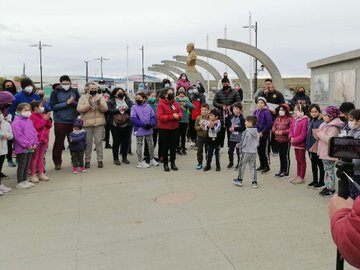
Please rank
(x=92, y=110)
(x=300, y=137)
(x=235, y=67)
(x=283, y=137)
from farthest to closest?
(x=235, y=67), (x=92, y=110), (x=283, y=137), (x=300, y=137)

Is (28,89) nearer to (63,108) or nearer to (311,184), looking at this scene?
(63,108)

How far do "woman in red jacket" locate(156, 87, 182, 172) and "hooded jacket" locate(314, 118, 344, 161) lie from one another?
3164 millimetres

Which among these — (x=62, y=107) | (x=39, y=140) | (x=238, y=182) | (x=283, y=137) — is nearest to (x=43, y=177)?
(x=39, y=140)

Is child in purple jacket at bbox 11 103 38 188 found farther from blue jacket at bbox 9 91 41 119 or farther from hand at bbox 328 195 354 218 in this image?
hand at bbox 328 195 354 218

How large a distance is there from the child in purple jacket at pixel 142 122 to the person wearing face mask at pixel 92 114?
0.69 metres

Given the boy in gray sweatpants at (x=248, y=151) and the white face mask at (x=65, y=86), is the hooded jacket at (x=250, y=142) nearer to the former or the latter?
the boy in gray sweatpants at (x=248, y=151)

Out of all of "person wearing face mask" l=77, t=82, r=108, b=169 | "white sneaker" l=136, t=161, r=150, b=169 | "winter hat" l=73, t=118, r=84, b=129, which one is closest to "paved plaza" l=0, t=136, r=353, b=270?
"white sneaker" l=136, t=161, r=150, b=169

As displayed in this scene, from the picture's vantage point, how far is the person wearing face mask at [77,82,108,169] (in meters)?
8.46

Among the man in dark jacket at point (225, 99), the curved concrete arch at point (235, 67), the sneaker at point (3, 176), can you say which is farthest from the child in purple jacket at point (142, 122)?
the curved concrete arch at point (235, 67)

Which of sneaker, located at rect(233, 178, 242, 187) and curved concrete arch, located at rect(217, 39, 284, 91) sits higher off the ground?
curved concrete arch, located at rect(217, 39, 284, 91)

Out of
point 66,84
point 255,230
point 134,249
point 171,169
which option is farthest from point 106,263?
point 66,84

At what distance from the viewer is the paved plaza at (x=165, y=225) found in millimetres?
3979

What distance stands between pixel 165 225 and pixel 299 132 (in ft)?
10.6

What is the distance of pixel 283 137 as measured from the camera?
7.40 m
